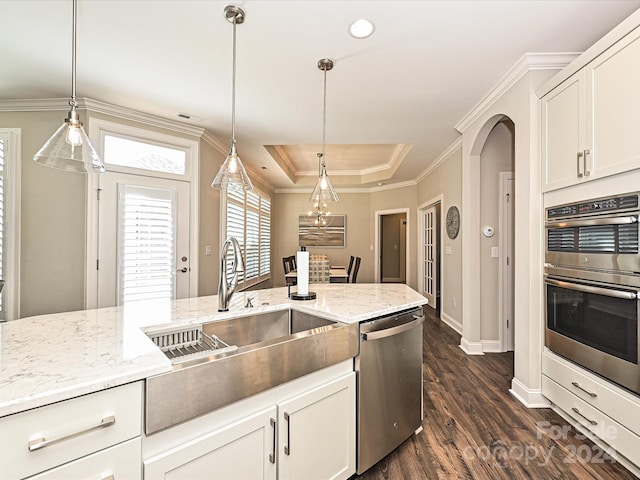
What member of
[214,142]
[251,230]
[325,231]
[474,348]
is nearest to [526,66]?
[474,348]

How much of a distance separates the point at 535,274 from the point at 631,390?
2.97ft

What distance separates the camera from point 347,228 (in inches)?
297

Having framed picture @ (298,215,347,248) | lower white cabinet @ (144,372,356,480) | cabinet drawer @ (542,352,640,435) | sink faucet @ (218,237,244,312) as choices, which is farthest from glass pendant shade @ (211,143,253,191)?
framed picture @ (298,215,347,248)

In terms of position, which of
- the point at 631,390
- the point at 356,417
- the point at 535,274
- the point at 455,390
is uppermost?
the point at 535,274

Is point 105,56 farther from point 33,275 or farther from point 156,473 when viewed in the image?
point 156,473

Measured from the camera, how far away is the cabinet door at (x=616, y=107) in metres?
1.59

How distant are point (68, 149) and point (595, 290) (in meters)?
2.87

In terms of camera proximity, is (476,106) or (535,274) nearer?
(535,274)

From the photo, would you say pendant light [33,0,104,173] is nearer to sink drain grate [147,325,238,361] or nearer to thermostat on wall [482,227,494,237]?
sink drain grate [147,325,238,361]

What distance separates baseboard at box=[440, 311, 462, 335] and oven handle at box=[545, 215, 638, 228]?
2.42 metres

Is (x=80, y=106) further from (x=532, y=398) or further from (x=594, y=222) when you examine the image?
(x=532, y=398)

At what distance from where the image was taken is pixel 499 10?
1842mm

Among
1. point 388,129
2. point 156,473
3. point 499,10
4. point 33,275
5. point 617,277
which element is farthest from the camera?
point 388,129

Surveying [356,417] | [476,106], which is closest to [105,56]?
[356,417]
